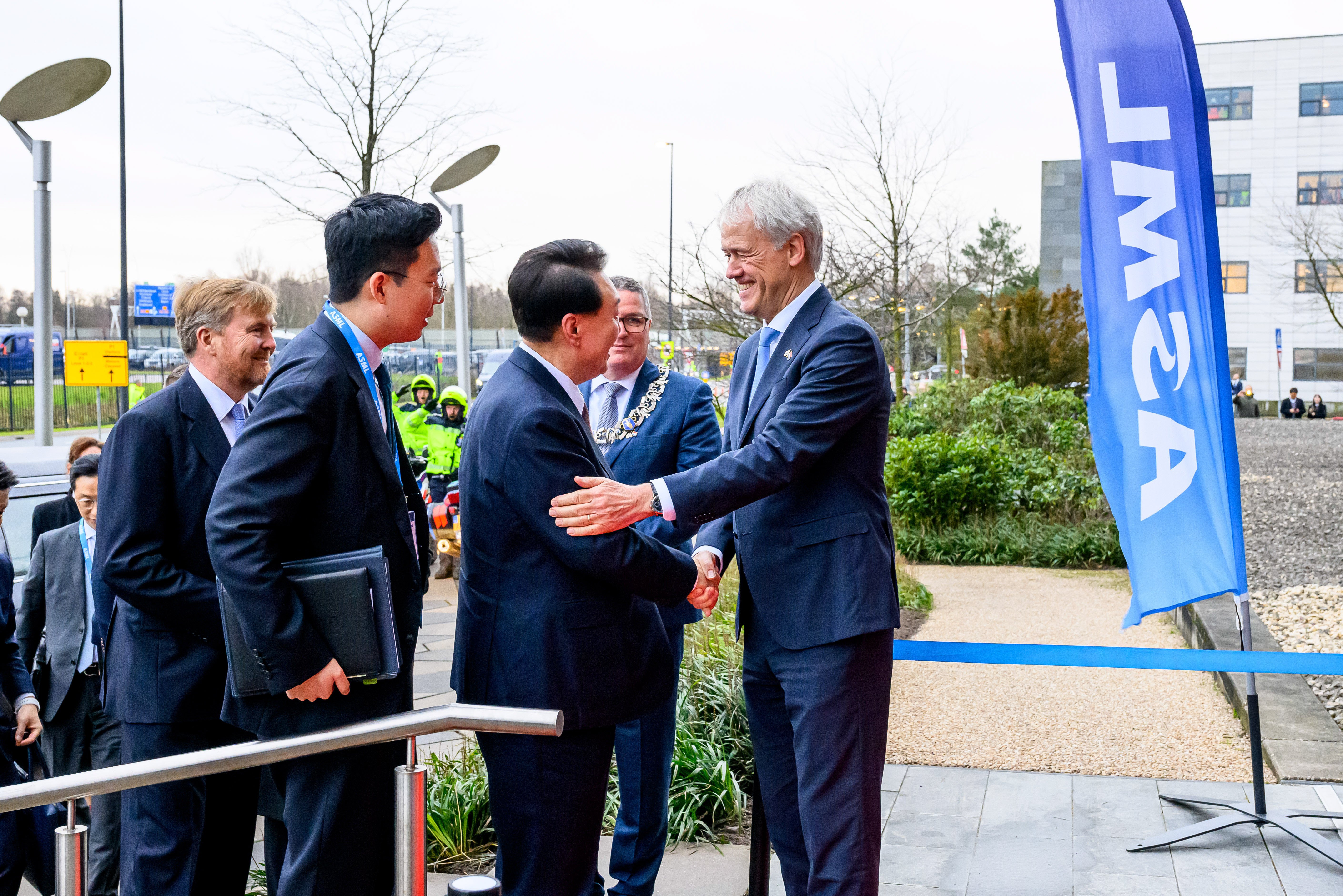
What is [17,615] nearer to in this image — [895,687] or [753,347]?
[753,347]

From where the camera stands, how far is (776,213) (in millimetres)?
2990

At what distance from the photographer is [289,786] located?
2383mm

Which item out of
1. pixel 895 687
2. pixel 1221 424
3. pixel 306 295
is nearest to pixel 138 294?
pixel 306 295

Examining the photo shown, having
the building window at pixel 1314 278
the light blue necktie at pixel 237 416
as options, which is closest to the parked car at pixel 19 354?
the light blue necktie at pixel 237 416

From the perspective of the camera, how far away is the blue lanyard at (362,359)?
2.44 meters

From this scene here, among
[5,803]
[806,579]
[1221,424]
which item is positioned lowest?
[5,803]

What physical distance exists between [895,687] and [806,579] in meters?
4.26

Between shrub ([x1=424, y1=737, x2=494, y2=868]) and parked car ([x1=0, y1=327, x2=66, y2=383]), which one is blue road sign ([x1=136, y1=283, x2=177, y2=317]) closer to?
parked car ([x1=0, y1=327, x2=66, y2=383])

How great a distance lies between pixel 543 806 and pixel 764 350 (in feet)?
4.48

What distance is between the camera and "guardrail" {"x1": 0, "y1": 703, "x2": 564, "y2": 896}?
6.31 feet

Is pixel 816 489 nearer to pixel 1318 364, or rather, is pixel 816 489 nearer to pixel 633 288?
pixel 633 288

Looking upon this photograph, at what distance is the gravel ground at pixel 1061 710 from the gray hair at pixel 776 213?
10.5 ft

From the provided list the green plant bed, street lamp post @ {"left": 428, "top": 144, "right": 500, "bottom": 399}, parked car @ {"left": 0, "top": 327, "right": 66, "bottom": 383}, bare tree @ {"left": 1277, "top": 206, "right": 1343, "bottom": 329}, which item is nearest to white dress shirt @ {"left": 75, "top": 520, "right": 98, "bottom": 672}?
the green plant bed

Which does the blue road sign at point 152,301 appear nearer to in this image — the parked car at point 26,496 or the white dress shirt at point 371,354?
the parked car at point 26,496
